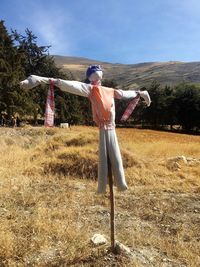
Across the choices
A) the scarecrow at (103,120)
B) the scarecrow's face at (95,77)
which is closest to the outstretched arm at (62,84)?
the scarecrow at (103,120)

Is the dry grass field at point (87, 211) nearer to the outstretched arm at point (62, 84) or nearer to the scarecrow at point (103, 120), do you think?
the scarecrow at point (103, 120)

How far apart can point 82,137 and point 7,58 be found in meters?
13.3

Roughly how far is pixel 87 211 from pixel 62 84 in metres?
3.09

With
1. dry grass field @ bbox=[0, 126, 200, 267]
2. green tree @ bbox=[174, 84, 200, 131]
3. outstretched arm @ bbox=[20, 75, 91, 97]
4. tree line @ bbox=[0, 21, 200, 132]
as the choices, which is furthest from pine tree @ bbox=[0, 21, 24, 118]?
green tree @ bbox=[174, 84, 200, 131]

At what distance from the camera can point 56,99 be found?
3322 centimetres

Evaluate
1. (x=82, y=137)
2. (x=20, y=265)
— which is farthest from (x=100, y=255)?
(x=82, y=137)

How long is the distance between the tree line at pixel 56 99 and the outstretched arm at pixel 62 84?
244cm

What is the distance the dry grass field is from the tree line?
83.9 inches

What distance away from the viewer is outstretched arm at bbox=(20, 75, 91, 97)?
4298 millimetres

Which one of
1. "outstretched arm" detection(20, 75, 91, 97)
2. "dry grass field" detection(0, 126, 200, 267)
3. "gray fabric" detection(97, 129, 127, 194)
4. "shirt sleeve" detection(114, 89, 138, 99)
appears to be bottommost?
"dry grass field" detection(0, 126, 200, 267)

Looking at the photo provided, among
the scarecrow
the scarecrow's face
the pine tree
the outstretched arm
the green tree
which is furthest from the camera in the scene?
the green tree

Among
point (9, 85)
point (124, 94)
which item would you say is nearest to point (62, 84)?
point (124, 94)

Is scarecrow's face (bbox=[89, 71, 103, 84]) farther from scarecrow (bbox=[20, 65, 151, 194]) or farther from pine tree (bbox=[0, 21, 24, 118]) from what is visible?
pine tree (bbox=[0, 21, 24, 118])

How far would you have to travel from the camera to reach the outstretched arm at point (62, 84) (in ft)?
14.1
